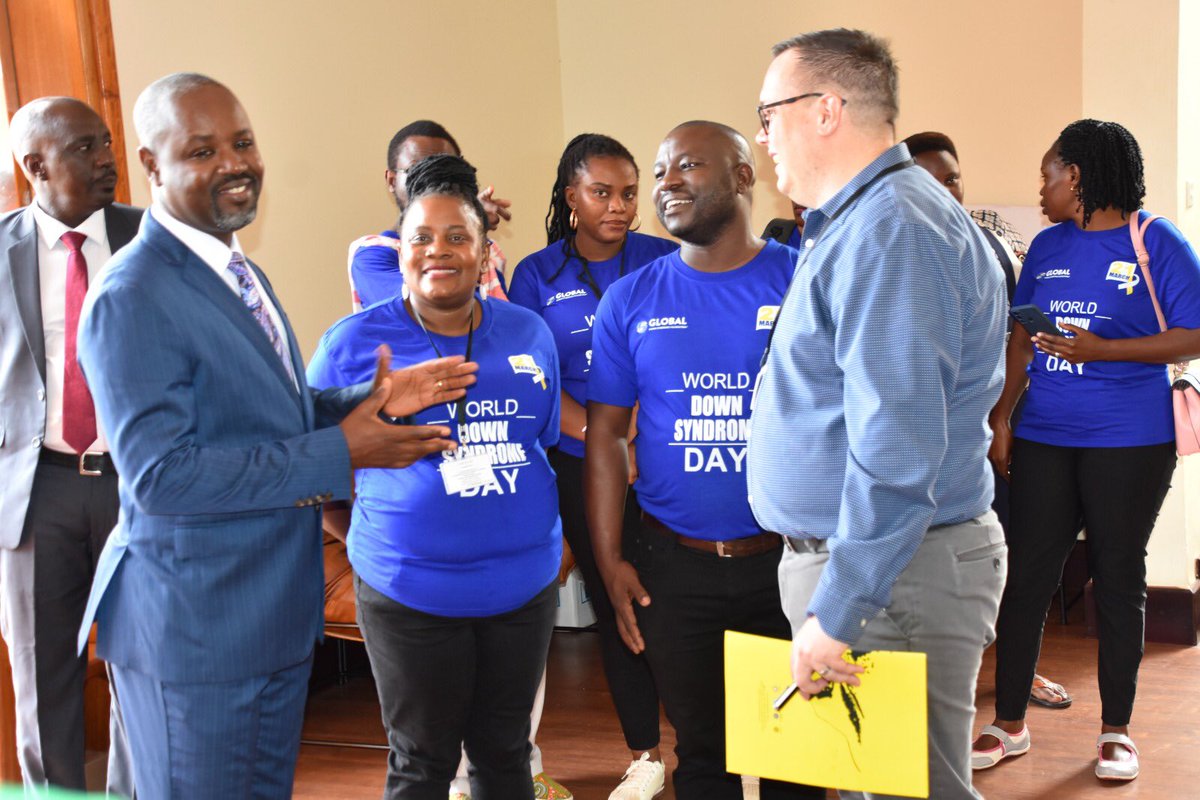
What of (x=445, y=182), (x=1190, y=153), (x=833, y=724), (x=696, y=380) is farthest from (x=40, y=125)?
(x=1190, y=153)

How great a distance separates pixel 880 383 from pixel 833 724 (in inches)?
20.7

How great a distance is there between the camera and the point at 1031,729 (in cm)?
360

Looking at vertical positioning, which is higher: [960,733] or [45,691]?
[960,733]

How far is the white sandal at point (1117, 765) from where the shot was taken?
3.16 meters

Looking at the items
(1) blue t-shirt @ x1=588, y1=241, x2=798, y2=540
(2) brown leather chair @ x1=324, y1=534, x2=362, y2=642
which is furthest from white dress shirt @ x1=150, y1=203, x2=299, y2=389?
(2) brown leather chair @ x1=324, y1=534, x2=362, y2=642

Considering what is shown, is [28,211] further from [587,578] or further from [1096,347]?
[1096,347]

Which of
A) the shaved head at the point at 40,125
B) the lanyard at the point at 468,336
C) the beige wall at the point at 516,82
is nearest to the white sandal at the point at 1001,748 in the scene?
the lanyard at the point at 468,336

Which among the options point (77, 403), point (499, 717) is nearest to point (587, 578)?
point (499, 717)

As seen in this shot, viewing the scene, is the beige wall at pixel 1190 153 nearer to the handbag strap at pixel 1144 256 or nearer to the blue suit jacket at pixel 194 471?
the handbag strap at pixel 1144 256

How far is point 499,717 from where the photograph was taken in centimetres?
236

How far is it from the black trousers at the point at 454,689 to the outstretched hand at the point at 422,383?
0.54m

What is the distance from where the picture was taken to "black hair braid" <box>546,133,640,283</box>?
3.21 metres

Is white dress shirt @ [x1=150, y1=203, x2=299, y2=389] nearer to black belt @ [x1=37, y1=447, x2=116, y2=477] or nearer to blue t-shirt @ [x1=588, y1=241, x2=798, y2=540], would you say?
blue t-shirt @ [x1=588, y1=241, x2=798, y2=540]

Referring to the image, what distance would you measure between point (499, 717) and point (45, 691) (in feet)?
3.88
